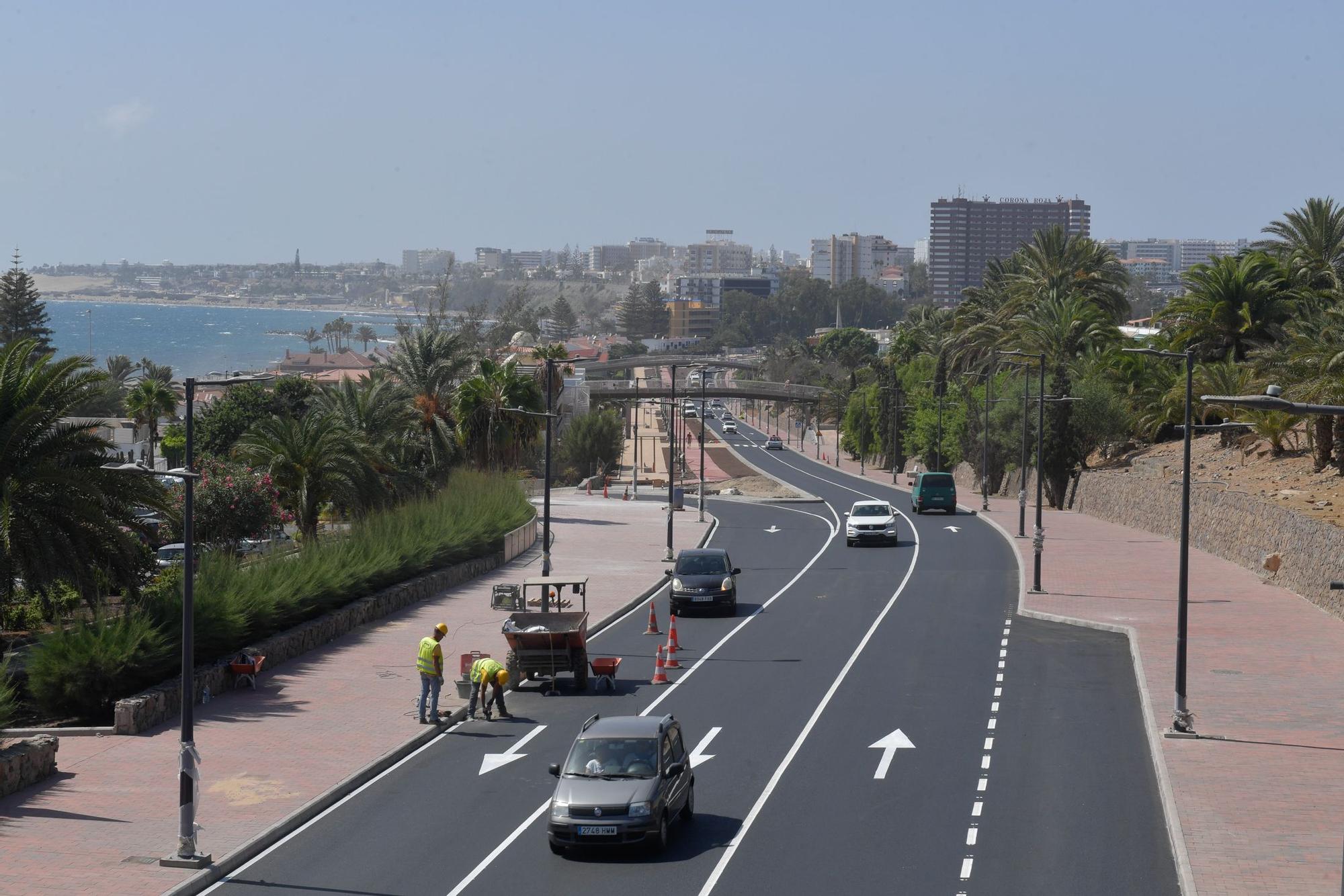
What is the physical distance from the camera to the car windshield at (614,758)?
18562mm

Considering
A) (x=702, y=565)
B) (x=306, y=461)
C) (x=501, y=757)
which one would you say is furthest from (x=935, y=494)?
(x=501, y=757)

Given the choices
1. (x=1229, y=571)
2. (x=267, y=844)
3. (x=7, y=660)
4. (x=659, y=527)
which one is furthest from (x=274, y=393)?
(x=267, y=844)

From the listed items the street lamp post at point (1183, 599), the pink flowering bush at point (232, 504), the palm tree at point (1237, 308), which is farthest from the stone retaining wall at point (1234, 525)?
the pink flowering bush at point (232, 504)

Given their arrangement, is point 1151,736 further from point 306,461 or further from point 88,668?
point 306,461

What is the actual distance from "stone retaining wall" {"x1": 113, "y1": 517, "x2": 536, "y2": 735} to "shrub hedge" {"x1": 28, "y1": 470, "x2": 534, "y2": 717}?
1.06 ft

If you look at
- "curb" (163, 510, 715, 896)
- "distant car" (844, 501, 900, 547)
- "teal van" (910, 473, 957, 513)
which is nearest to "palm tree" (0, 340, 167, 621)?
"curb" (163, 510, 715, 896)

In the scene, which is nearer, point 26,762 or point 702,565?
point 26,762

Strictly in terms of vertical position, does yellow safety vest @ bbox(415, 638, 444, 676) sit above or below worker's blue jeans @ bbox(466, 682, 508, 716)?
above

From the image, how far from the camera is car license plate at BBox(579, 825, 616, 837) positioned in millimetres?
17859

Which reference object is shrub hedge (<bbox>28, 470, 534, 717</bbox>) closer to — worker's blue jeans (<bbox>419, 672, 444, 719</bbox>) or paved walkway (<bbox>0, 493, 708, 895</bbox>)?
paved walkway (<bbox>0, 493, 708, 895</bbox>)

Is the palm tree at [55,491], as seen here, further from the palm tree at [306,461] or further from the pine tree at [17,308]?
the pine tree at [17,308]

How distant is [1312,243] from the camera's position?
75938 mm

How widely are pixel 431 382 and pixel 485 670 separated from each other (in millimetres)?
38144

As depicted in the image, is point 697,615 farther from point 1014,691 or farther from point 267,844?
point 267,844
